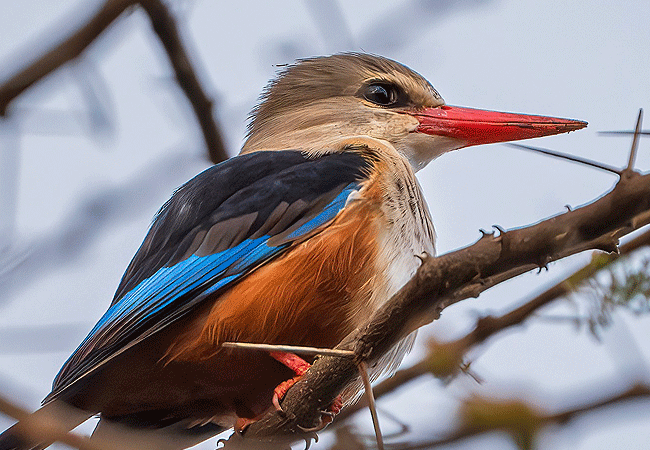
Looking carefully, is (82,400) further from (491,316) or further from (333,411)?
(491,316)

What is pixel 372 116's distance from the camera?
461cm

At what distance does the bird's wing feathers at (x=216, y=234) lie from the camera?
3.34 metres

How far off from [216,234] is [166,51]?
138 cm

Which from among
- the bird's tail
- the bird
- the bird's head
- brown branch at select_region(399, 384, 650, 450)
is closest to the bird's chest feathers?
the bird

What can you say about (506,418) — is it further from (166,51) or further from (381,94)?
(166,51)

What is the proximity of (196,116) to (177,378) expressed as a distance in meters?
1.73

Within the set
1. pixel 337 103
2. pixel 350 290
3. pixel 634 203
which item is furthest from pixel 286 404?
pixel 337 103

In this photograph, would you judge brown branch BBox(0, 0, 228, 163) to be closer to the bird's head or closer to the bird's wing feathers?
the bird's head

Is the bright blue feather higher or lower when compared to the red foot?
higher

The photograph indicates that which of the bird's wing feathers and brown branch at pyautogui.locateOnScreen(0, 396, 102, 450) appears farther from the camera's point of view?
the bird's wing feathers

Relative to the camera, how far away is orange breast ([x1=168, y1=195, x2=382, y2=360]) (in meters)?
3.35

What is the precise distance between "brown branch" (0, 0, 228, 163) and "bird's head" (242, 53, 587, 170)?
0.27 meters

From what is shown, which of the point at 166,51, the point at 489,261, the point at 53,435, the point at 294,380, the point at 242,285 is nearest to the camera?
the point at 53,435

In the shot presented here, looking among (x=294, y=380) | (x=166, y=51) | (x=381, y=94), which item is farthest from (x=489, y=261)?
(x=166, y=51)
